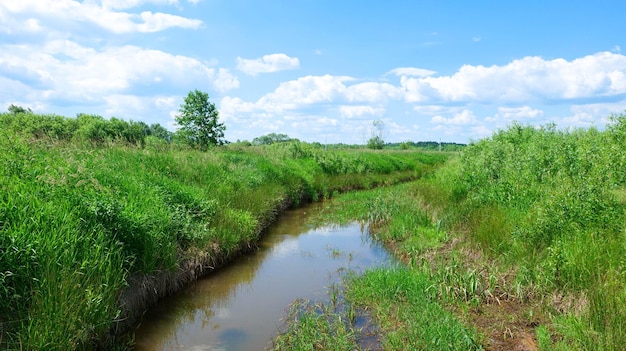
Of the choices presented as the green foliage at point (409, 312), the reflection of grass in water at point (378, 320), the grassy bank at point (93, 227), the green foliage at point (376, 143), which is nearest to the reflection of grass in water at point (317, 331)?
the reflection of grass in water at point (378, 320)

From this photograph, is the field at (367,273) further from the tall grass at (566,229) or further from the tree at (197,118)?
the tree at (197,118)

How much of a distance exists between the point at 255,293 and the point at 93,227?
3.78m

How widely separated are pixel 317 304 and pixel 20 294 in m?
4.61

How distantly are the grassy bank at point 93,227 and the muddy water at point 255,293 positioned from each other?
2.12ft

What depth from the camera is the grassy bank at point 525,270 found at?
563 centimetres

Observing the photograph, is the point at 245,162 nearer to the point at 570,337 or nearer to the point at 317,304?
the point at 317,304

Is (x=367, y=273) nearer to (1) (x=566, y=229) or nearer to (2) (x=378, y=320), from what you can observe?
(2) (x=378, y=320)

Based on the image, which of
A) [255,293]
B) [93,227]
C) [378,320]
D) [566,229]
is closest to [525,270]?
[566,229]

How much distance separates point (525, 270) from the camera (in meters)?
7.26

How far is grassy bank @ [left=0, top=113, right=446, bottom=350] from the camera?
180 inches

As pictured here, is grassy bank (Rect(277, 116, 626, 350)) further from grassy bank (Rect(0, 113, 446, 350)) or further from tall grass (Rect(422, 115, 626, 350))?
grassy bank (Rect(0, 113, 446, 350))

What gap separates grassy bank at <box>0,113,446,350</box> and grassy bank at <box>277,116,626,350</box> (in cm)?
278

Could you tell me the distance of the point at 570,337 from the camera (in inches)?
213

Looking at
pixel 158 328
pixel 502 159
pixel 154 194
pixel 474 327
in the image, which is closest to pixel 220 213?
pixel 154 194
